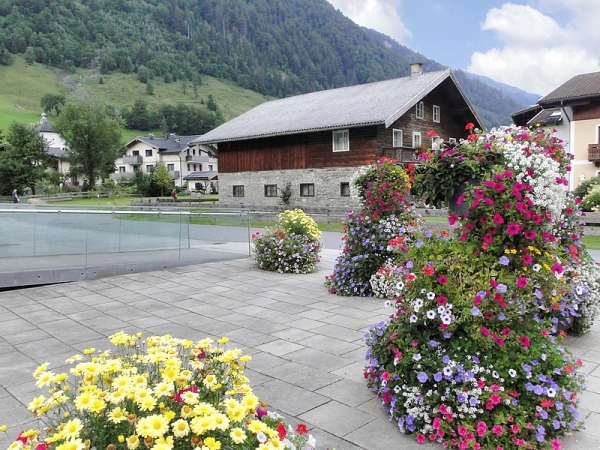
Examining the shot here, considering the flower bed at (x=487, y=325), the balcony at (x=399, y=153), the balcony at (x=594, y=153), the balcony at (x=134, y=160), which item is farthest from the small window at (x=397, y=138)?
the balcony at (x=134, y=160)

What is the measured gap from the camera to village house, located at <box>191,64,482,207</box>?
25.7 meters

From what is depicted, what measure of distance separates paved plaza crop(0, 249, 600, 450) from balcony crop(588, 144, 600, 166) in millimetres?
25358

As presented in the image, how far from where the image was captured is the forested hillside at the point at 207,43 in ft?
436

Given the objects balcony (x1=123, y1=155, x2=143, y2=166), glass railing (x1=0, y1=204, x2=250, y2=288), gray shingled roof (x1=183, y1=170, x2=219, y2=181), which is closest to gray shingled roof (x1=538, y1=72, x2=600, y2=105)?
glass railing (x1=0, y1=204, x2=250, y2=288)

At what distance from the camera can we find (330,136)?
27047 millimetres

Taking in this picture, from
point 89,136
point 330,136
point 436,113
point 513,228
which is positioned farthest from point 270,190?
point 89,136

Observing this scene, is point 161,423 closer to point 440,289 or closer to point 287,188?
point 440,289

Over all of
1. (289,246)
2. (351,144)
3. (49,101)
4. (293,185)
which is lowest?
(289,246)

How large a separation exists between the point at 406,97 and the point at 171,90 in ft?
374

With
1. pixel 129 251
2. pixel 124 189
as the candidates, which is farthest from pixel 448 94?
pixel 124 189

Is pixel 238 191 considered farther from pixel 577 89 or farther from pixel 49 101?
pixel 49 101

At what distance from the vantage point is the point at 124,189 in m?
51.2

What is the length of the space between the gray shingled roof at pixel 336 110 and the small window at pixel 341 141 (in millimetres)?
950

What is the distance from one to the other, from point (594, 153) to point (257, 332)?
29028mm
